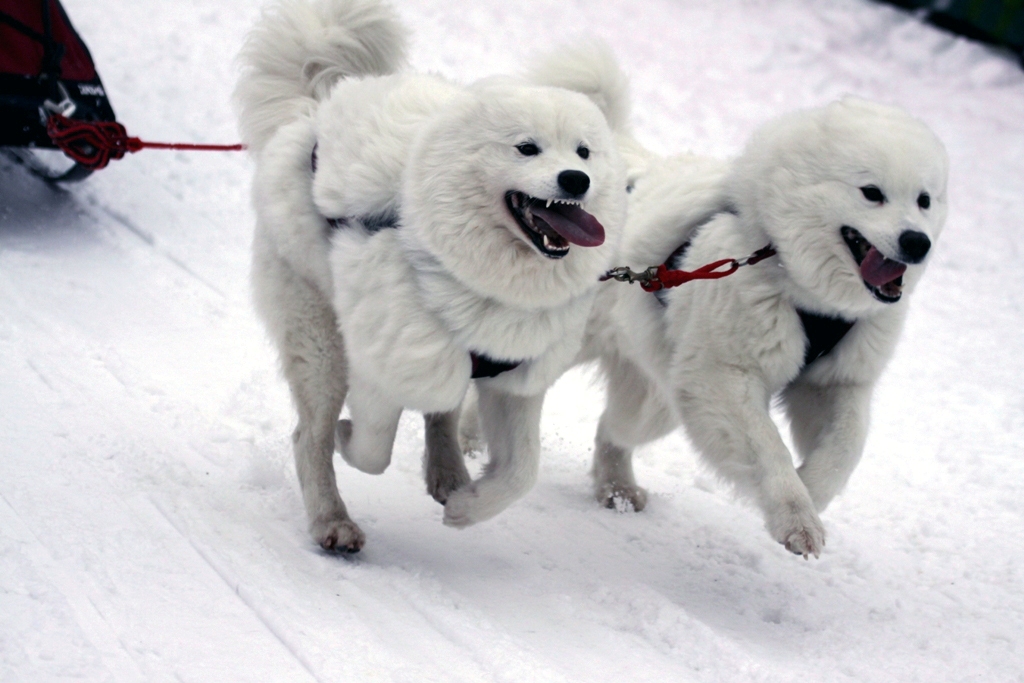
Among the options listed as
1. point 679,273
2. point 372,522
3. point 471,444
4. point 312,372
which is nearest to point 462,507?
point 372,522

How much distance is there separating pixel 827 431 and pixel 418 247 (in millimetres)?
1469

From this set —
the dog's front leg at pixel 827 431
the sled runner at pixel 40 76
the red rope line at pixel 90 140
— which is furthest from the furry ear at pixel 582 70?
the sled runner at pixel 40 76

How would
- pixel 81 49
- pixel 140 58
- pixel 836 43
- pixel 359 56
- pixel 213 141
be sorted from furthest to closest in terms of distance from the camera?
1. pixel 836 43
2. pixel 140 58
3. pixel 213 141
4. pixel 81 49
5. pixel 359 56

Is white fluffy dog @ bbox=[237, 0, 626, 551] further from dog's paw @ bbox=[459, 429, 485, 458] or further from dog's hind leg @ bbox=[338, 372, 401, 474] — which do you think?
dog's paw @ bbox=[459, 429, 485, 458]

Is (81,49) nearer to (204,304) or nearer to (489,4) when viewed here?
(204,304)

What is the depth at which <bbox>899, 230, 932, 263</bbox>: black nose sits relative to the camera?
9.26ft

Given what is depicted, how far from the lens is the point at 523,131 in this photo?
104 inches

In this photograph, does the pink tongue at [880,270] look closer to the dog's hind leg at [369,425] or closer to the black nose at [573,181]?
the black nose at [573,181]

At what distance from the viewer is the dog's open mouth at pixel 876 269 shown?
9.59 ft

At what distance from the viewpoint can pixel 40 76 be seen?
5066mm

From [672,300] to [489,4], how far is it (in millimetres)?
7295

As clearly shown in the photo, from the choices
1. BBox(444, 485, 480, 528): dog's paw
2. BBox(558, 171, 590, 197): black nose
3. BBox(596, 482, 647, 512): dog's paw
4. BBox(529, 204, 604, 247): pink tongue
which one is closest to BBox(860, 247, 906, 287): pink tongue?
BBox(529, 204, 604, 247): pink tongue

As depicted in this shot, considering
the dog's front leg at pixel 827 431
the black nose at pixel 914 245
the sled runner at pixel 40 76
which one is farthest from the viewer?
the sled runner at pixel 40 76

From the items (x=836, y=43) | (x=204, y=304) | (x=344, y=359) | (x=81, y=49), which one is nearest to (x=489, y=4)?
(x=836, y=43)
